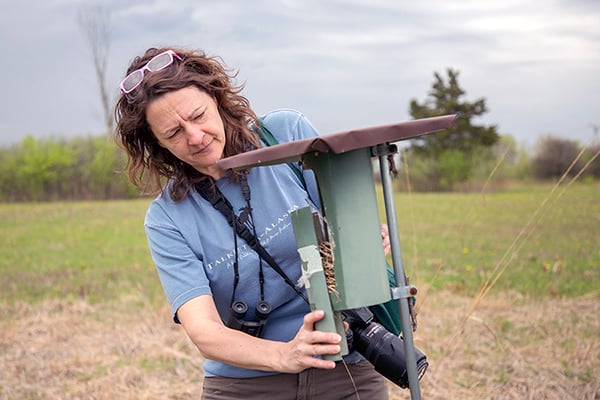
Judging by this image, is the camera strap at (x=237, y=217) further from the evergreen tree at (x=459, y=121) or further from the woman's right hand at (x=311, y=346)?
the evergreen tree at (x=459, y=121)

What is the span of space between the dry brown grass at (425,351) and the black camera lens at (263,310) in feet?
5.55

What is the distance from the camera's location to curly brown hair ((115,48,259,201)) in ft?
6.69

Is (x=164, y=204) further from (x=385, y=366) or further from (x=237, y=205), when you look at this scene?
(x=385, y=366)

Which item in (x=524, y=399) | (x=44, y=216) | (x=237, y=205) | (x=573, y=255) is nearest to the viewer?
(x=237, y=205)

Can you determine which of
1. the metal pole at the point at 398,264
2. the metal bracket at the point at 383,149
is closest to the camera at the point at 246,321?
the metal pole at the point at 398,264

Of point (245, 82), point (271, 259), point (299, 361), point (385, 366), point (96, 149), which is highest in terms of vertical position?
point (96, 149)

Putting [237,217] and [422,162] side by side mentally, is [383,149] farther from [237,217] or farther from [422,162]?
[422,162]

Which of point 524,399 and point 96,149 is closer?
point 524,399

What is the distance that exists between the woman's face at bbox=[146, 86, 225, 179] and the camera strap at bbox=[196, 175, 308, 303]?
0.09 meters

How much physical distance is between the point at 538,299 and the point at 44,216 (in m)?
13.5

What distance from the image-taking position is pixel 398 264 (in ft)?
5.64

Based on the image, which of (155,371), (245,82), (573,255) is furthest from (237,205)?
(573,255)

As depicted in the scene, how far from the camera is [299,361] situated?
1.65 meters

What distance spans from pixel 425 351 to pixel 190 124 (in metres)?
3.20
